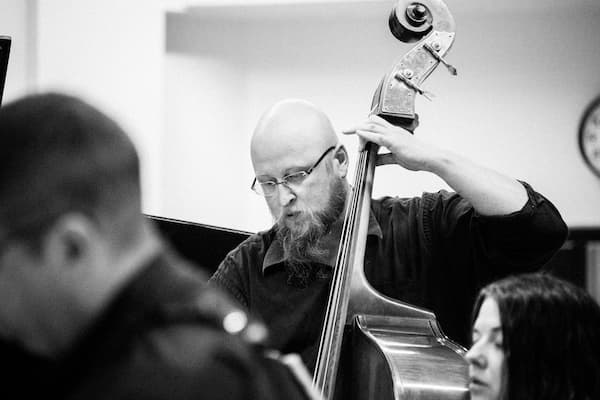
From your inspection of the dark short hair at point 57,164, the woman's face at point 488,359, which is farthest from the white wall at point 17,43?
the dark short hair at point 57,164

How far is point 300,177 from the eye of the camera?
1962mm

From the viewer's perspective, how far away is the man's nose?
1.94 metres

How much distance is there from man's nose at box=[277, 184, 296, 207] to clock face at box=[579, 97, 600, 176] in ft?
10.5

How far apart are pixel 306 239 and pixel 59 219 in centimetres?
123

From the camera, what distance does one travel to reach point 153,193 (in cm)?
468

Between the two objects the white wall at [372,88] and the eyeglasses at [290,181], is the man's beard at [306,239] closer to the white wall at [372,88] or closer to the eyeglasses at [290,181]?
the eyeglasses at [290,181]

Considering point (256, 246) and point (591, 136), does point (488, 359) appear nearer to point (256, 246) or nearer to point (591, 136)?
point (256, 246)

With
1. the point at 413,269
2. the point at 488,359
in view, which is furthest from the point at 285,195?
the point at 488,359

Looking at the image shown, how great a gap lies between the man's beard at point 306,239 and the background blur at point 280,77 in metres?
2.70

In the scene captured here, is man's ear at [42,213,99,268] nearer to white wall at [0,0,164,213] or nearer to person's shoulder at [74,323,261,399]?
person's shoulder at [74,323,261,399]

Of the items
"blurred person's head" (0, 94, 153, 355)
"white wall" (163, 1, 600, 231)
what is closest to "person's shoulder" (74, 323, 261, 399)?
"blurred person's head" (0, 94, 153, 355)

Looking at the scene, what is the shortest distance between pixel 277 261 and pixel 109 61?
3014 mm

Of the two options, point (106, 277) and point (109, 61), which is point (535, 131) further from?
point (106, 277)

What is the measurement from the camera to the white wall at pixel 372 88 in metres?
4.77
